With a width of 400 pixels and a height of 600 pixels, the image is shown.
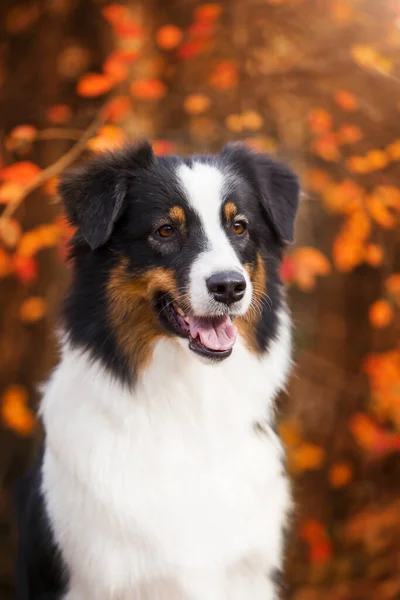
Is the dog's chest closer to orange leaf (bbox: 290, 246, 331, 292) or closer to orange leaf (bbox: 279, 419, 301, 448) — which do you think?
orange leaf (bbox: 290, 246, 331, 292)

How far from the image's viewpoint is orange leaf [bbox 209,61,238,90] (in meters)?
4.82

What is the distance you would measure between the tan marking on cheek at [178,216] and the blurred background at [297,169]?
1844 mm

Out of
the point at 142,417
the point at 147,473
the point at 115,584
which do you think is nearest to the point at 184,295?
the point at 142,417

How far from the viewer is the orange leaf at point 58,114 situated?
489 centimetres

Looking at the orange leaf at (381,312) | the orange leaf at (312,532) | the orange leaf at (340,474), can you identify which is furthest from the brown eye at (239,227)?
the orange leaf at (312,532)

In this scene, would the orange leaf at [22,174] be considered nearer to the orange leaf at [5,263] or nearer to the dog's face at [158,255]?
the orange leaf at [5,263]

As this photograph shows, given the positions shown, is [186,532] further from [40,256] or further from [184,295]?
[40,256]

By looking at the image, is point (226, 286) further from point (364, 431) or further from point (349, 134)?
point (364, 431)

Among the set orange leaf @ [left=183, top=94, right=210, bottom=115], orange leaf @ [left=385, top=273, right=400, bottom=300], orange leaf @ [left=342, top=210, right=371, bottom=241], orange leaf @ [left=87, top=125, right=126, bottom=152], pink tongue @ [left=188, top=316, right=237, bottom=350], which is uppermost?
orange leaf @ [left=183, top=94, right=210, bottom=115]

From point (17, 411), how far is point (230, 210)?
2795mm

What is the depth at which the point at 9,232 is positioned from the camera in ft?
14.6

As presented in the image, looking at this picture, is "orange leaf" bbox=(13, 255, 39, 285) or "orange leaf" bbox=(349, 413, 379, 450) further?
"orange leaf" bbox=(349, 413, 379, 450)

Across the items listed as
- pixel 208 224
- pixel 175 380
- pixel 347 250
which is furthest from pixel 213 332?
pixel 347 250

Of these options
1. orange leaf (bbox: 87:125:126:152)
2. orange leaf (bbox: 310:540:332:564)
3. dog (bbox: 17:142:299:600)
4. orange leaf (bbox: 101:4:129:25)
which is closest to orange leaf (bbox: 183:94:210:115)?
orange leaf (bbox: 101:4:129:25)
